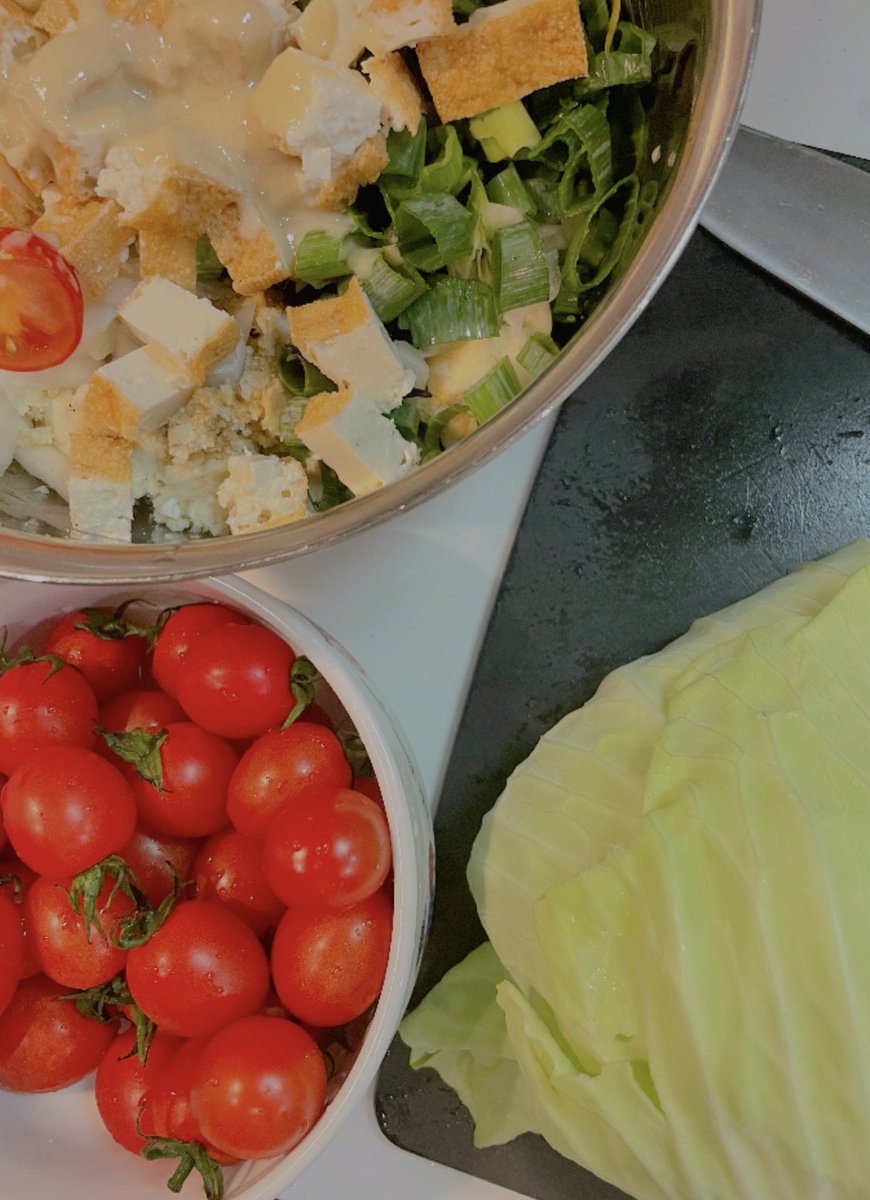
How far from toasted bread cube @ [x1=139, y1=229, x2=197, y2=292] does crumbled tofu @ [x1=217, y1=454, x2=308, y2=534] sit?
17cm

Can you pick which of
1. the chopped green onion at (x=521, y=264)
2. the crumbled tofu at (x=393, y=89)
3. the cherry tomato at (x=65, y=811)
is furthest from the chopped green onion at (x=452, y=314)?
the cherry tomato at (x=65, y=811)

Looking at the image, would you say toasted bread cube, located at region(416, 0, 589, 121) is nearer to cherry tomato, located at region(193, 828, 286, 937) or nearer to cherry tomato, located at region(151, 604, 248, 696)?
cherry tomato, located at region(151, 604, 248, 696)

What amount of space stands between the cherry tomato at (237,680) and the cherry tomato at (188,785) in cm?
2

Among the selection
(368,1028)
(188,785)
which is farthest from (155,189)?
(368,1028)

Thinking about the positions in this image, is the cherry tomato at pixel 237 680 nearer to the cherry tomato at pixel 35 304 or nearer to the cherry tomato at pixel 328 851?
the cherry tomato at pixel 328 851

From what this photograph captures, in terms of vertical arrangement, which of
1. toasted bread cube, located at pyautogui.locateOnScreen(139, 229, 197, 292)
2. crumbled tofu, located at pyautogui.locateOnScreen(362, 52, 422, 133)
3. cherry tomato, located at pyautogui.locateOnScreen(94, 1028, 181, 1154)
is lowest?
cherry tomato, located at pyautogui.locateOnScreen(94, 1028, 181, 1154)

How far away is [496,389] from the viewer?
91cm

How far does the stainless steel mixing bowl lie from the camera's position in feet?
2.50

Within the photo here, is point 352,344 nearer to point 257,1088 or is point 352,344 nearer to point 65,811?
point 65,811

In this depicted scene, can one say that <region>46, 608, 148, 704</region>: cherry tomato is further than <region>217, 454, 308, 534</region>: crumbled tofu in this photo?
Yes

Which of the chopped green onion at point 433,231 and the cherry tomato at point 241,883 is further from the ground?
the chopped green onion at point 433,231

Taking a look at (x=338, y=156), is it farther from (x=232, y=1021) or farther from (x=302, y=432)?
(x=232, y=1021)

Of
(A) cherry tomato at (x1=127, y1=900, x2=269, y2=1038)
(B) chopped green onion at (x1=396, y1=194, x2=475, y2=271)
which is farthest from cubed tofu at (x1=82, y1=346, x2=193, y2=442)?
(A) cherry tomato at (x1=127, y1=900, x2=269, y2=1038)

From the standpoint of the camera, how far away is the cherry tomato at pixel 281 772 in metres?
0.95
